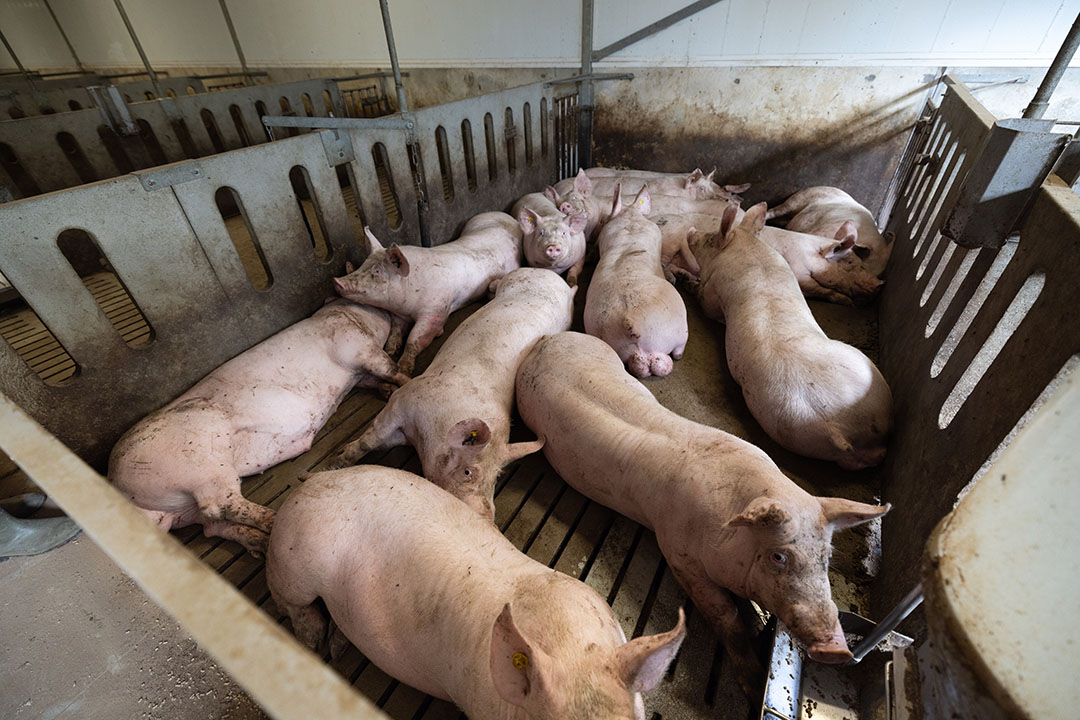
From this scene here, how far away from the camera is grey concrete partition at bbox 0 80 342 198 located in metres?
4.40

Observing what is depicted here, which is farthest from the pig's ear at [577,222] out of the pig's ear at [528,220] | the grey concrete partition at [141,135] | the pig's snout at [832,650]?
the grey concrete partition at [141,135]

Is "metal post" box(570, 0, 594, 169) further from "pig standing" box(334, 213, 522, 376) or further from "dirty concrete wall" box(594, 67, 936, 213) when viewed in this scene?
"pig standing" box(334, 213, 522, 376)

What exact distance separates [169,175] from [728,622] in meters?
3.21

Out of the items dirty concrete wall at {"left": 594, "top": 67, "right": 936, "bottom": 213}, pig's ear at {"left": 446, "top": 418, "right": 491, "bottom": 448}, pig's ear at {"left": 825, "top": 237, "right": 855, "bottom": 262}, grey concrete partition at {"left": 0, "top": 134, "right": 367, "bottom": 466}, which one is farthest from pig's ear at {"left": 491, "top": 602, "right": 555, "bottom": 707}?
dirty concrete wall at {"left": 594, "top": 67, "right": 936, "bottom": 213}

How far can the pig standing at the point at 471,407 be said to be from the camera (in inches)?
85.5

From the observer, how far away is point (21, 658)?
1791 mm

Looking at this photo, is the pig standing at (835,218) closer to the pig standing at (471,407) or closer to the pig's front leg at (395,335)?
the pig standing at (471,407)

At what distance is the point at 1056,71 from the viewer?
70.2 inches

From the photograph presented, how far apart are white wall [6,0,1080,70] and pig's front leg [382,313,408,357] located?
4.00 metres

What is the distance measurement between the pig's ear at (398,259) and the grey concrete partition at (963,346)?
2.97 metres

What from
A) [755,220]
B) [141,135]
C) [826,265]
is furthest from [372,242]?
[141,135]

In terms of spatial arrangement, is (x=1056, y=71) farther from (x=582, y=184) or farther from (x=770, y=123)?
(x=770, y=123)

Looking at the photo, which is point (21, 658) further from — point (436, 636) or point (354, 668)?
point (436, 636)

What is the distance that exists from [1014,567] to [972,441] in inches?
52.3
